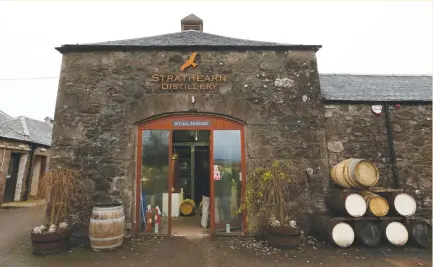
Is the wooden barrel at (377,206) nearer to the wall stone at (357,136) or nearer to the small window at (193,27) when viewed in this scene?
the wall stone at (357,136)

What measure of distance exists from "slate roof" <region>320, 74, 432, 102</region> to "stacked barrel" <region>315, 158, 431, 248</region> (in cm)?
191

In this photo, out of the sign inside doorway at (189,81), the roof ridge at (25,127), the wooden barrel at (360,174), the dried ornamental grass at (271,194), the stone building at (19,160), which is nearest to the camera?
the wooden barrel at (360,174)

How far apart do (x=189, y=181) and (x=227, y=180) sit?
14.8ft

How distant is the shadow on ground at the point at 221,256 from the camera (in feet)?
11.9

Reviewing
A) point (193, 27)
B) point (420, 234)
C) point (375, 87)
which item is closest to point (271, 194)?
point (420, 234)

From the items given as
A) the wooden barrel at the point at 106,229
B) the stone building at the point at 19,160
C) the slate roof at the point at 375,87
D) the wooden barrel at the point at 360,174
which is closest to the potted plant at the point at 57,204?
the wooden barrel at the point at 106,229

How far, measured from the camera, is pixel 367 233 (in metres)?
4.25

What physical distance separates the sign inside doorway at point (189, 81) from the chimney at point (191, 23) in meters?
3.71

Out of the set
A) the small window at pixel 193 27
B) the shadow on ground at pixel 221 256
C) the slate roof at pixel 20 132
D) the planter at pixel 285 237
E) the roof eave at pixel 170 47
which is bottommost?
the shadow on ground at pixel 221 256

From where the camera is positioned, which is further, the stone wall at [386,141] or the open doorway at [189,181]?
the open doorway at [189,181]

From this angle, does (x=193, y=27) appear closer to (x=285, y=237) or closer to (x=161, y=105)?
(x=161, y=105)

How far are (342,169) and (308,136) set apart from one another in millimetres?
957

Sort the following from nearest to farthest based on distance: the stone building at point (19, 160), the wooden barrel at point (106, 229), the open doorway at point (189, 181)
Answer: the wooden barrel at point (106, 229) → the open doorway at point (189, 181) → the stone building at point (19, 160)

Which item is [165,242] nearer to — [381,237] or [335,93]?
[381,237]
